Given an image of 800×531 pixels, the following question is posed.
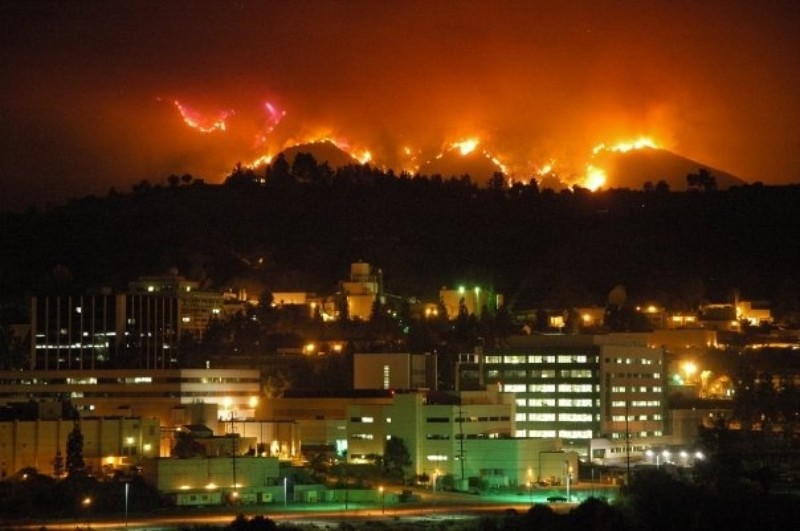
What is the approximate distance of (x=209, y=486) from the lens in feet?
240

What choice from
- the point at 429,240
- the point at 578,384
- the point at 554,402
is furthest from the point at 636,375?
the point at 429,240

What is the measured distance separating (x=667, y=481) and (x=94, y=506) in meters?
25.8

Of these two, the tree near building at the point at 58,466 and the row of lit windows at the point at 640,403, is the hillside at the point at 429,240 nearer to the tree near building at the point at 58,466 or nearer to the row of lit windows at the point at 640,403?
the row of lit windows at the point at 640,403

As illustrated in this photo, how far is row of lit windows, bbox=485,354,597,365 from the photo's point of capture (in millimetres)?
100250

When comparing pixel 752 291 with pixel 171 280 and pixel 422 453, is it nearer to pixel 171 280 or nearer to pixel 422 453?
pixel 171 280

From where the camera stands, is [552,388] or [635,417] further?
[635,417]

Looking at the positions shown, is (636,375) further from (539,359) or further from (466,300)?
(466,300)

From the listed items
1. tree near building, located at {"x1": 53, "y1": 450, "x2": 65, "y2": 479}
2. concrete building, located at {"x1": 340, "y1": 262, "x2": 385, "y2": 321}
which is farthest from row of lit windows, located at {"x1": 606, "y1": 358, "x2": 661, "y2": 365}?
tree near building, located at {"x1": 53, "y1": 450, "x2": 65, "y2": 479}

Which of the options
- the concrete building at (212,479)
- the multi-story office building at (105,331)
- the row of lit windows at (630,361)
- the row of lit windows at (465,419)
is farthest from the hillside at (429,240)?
the concrete building at (212,479)

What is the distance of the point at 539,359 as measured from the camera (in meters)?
102

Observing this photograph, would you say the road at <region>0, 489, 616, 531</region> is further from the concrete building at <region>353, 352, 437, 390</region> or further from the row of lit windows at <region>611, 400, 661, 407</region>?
the row of lit windows at <region>611, 400, 661, 407</region>

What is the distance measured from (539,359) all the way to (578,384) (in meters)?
3.00

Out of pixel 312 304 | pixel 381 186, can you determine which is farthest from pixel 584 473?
pixel 381 186

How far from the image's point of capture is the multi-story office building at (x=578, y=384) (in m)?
99.9
